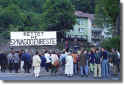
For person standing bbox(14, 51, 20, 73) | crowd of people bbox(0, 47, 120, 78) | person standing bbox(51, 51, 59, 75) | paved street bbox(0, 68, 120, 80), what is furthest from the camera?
person standing bbox(14, 51, 20, 73)

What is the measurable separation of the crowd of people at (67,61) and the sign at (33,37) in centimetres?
61

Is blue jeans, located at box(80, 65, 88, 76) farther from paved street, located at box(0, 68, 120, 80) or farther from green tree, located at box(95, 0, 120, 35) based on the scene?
green tree, located at box(95, 0, 120, 35)

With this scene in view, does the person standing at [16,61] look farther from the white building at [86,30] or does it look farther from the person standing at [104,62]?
the person standing at [104,62]

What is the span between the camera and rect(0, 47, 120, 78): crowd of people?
15512mm

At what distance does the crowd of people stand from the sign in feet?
2.00

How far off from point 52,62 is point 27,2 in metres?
3.29

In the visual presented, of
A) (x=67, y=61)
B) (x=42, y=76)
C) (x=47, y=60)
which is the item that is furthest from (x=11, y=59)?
→ (x=67, y=61)

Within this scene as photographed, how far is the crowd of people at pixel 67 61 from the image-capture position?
611 inches

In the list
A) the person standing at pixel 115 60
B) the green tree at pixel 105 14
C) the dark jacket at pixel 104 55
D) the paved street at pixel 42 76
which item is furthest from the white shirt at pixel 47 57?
the person standing at pixel 115 60

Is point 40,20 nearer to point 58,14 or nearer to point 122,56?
point 58,14

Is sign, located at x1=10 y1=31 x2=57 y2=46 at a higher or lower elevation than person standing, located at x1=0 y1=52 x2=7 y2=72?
higher

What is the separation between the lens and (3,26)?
16.3 meters

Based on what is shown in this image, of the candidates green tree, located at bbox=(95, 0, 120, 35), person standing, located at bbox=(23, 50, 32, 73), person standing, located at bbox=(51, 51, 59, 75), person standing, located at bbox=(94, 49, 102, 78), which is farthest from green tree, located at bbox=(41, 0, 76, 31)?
person standing, located at bbox=(94, 49, 102, 78)

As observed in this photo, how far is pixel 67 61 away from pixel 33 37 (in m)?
2.07
